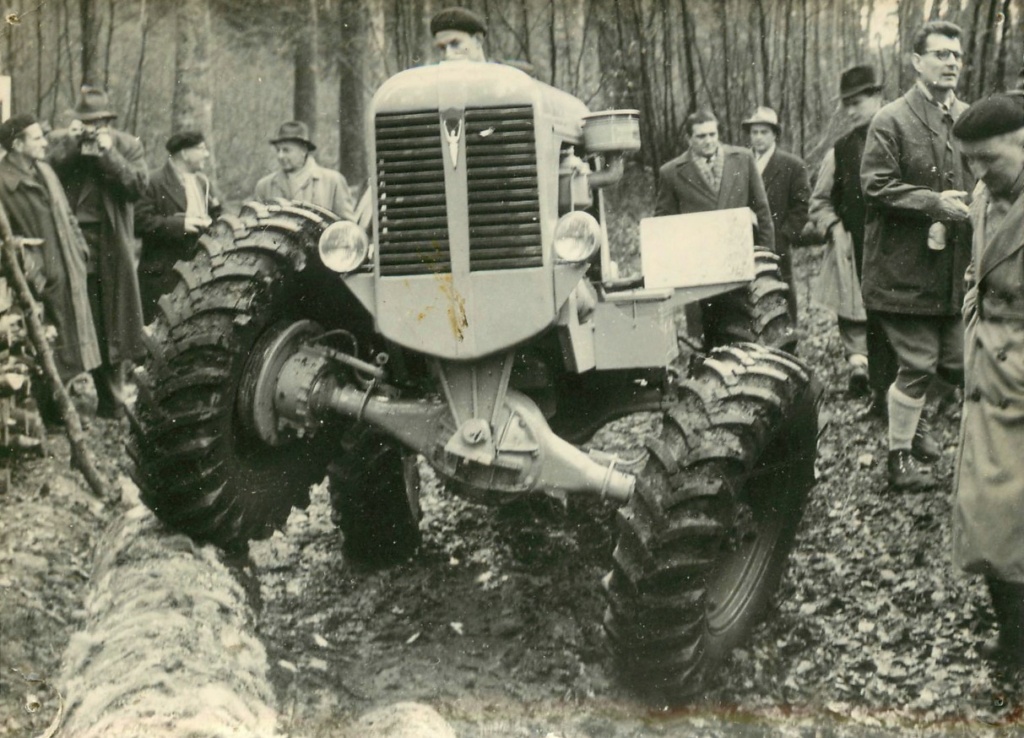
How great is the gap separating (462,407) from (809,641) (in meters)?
1.77

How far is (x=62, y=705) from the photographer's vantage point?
3850 mm

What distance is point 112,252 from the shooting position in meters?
7.07

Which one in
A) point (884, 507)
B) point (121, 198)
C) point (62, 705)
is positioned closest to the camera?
point (62, 705)

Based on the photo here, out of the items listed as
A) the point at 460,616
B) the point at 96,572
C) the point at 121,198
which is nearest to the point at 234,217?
the point at 96,572

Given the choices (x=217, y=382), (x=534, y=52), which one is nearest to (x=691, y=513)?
(x=217, y=382)

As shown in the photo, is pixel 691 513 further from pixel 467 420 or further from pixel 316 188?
pixel 316 188

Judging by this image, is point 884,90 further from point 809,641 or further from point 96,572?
point 96,572

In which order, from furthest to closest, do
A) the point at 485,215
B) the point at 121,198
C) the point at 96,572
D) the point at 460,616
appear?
the point at 121,198, the point at 460,616, the point at 96,572, the point at 485,215

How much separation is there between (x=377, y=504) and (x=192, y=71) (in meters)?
2.43

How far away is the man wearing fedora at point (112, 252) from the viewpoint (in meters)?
6.71

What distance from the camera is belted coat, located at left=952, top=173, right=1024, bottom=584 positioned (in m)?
3.97

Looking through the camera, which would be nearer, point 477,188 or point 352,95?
point 477,188

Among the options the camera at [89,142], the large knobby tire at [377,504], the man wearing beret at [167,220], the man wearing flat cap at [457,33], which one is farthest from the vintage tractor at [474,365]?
the man wearing beret at [167,220]

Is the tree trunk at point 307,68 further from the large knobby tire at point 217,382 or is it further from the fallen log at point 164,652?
the fallen log at point 164,652
